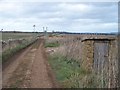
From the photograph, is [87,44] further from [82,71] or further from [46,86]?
[46,86]

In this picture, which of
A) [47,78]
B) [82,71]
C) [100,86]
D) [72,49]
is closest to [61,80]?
[47,78]

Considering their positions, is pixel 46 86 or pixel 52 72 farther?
pixel 52 72

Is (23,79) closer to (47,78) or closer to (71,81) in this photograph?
(47,78)

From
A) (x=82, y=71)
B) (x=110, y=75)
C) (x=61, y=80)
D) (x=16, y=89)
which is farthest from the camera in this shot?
(x=82, y=71)

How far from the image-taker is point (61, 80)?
17219mm

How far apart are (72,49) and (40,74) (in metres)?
7.49

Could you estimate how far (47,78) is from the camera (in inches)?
721

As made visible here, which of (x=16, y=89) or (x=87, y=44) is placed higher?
(x=87, y=44)

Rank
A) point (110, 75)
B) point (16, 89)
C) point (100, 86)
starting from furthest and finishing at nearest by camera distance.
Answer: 1. point (16, 89)
2. point (100, 86)
3. point (110, 75)

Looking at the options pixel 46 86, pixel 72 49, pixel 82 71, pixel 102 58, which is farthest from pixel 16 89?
pixel 72 49

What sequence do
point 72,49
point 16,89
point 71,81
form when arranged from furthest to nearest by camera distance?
point 72,49 → point 71,81 → point 16,89

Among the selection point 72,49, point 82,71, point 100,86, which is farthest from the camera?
point 72,49

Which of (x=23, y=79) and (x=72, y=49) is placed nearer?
(x=23, y=79)

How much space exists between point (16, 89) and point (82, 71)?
541 centimetres
